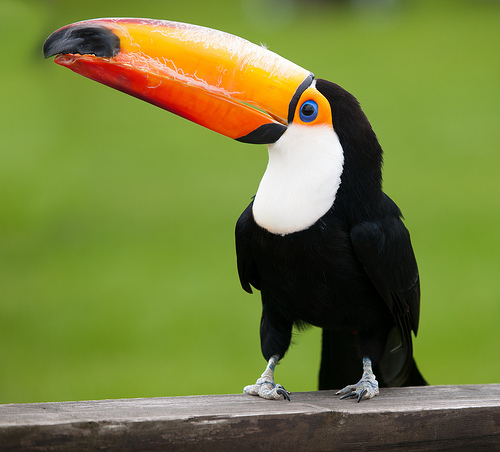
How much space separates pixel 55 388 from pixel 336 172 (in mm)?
2701

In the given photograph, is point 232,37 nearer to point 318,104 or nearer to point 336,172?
point 318,104

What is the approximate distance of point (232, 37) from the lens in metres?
1.62

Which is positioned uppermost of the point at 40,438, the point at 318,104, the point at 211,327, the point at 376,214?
the point at 318,104

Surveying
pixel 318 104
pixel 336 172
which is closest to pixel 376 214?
pixel 336 172

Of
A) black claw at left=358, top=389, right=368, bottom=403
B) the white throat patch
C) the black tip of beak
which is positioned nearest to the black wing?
the white throat patch

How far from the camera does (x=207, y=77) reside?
1.61 metres

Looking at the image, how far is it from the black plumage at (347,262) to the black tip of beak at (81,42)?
1.58 ft

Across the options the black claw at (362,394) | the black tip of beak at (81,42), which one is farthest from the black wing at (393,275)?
the black tip of beak at (81,42)

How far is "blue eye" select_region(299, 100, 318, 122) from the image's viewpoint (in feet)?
5.31

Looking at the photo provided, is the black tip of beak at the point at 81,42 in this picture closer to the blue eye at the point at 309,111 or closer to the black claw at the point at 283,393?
the blue eye at the point at 309,111

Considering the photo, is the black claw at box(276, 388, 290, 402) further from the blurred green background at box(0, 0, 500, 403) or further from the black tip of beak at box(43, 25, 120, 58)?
the black tip of beak at box(43, 25, 120, 58)

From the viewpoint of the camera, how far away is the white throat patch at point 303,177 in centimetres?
162

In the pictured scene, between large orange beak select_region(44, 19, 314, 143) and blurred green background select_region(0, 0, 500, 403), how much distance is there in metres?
0.65

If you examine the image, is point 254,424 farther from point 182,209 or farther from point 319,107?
point 182,209
